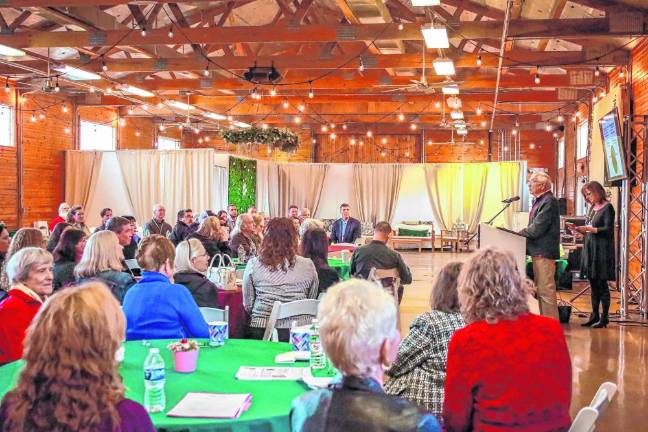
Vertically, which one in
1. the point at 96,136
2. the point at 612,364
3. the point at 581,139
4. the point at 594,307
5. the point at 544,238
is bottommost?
the point at 612,364

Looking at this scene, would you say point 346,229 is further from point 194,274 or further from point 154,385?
point 154,385

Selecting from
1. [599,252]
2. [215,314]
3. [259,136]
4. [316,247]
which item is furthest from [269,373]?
[259,136]

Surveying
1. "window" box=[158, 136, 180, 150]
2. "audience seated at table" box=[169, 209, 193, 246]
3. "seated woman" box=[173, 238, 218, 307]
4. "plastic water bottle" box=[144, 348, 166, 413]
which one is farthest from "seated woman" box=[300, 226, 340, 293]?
"window" box=[158, 136, 180, 150]

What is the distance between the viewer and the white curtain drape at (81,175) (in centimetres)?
1491

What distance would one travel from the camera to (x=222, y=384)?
102 inches

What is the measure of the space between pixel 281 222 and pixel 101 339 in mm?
3174

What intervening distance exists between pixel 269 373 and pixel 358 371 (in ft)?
3.75

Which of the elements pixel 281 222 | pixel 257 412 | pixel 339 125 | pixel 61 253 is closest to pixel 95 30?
pixel 61 253

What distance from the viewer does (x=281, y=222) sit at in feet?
15.5

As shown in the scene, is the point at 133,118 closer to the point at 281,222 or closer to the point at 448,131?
the point at 448,131

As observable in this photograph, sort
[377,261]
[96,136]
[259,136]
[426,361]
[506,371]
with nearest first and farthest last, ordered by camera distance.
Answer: [506,371]
[426,361]
[377,261]
[259,136]
[96,136]

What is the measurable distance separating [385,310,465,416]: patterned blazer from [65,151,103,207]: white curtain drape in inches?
527

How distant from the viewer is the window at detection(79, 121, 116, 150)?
16.5 metres

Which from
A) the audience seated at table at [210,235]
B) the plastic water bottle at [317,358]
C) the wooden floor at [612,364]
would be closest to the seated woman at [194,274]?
the wooden floor at [612,364]
